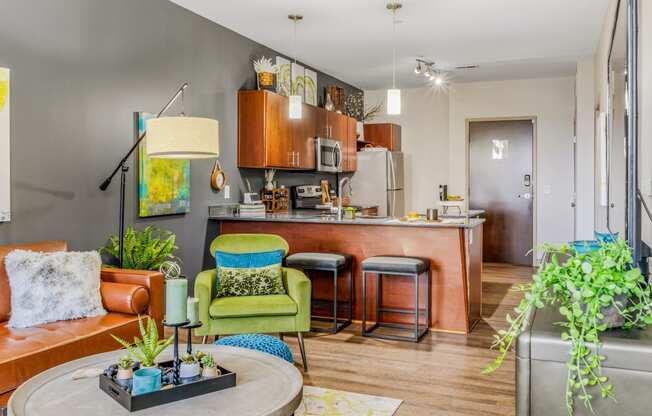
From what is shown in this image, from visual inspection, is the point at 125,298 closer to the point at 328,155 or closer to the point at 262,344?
the point at 262,344

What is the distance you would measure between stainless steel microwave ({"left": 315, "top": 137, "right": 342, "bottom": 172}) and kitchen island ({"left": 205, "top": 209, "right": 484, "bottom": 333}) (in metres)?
1.56

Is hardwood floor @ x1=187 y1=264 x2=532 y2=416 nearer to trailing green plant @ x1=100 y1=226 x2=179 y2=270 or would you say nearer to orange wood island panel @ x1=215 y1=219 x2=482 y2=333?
orange wood island panel @ x1=215 y1=219 x2=482 y2=333

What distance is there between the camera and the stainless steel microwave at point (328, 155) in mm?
6531

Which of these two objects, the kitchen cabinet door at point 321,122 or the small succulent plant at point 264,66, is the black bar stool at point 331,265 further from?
the kitchen cabinet door at point 321,122

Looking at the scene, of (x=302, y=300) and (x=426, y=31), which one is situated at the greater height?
(x=426, y=31)

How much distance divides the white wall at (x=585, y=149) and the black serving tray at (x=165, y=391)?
19.4 ft

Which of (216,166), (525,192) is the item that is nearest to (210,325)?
(216,166)

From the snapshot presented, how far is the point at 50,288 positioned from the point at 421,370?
2.18 m

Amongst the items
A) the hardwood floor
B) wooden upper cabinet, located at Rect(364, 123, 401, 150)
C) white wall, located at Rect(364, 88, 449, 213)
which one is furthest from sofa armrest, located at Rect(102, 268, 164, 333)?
white wall, located at Rect(364, 88, 449, 213)

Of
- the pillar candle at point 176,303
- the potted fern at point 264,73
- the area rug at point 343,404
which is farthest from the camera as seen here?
the potted fern at point 264,73

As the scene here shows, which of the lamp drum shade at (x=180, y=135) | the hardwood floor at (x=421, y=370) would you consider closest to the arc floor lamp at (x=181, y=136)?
the lamp drum shade at (x=180, y=135)

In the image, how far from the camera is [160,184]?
449cm

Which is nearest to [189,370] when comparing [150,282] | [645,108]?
[150,282]

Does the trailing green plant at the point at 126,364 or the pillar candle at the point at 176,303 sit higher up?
the pillar candle at the point at 176,303
